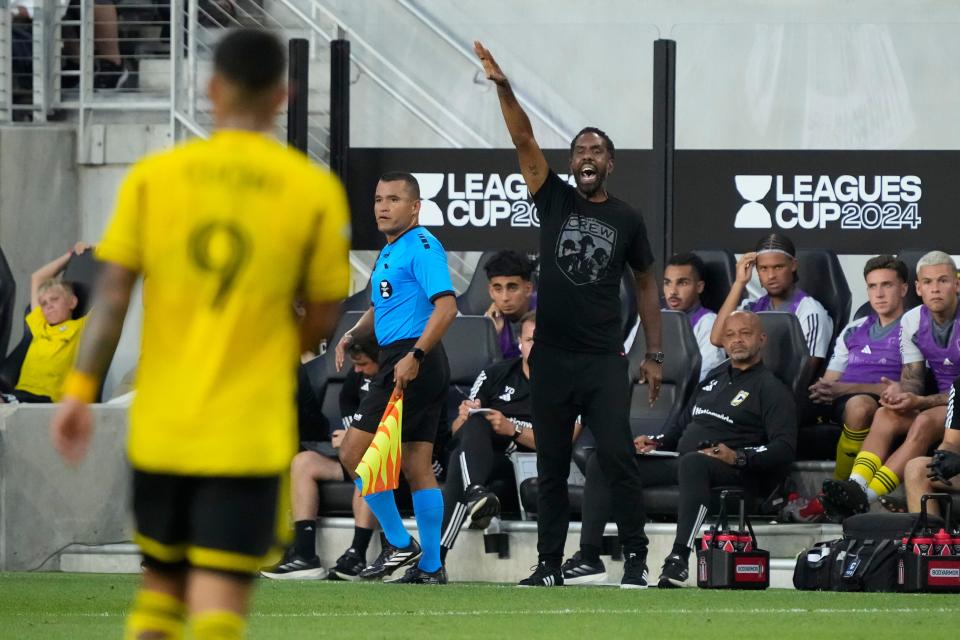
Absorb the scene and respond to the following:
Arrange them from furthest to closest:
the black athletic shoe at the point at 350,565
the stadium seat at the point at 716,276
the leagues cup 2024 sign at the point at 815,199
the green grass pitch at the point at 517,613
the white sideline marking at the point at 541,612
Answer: the leagues cup 2024 sign at the point at 815,199 < the stadium seat at the point at 716,276 < the black athletic shoe at the point at 350,565 < the white sideline marking at the point at 541,612 < the green grass pitch at the point at 517,613

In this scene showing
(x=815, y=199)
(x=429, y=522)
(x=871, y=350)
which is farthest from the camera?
(x=815, y=199)

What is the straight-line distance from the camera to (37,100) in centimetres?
1505

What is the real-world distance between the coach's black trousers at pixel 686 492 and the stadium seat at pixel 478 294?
7.80 ft

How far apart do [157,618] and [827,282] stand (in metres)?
8.20

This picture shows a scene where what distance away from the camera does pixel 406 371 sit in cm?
890

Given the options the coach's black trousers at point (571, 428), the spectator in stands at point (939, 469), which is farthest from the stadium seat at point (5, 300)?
the spectator in stands at point (939, 469)

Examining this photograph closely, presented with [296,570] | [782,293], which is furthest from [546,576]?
[782,293]

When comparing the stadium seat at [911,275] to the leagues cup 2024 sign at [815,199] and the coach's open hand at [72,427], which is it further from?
the coach's open hand at [72,427]

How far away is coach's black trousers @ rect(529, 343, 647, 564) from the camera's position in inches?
343

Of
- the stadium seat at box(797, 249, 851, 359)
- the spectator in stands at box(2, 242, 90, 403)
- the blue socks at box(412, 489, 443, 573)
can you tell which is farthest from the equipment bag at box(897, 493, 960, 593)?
the spectator in stands at box(2, 242, 90, 403)

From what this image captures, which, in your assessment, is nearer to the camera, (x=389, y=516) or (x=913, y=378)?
(x=389, y=516)

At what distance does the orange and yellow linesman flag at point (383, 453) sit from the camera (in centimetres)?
903

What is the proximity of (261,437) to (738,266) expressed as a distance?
25.5 ft

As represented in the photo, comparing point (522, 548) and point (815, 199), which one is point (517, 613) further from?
Answer: point (815, 199)
